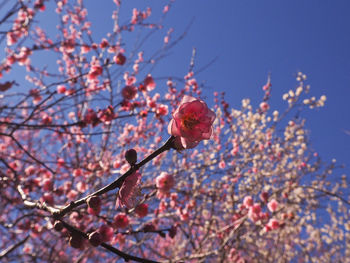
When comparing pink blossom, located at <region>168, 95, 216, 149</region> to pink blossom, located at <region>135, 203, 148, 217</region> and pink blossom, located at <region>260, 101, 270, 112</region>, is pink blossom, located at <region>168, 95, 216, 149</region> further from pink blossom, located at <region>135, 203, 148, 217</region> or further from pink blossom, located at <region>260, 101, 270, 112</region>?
pink blossom, located at <region>260, 101, 270, 112</region>

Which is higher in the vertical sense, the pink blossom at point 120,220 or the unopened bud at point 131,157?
the pink blossom at point 120,220

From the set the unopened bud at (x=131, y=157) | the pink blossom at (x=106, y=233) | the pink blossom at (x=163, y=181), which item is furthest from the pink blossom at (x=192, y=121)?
the pink blossom at (x=163, y=181)

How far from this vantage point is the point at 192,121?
42.1 inches

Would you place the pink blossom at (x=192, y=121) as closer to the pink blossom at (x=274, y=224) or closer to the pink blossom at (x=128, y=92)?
the pink blossom at (x=128, y=92)

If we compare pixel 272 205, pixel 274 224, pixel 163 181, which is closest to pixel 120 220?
pixel 163 181

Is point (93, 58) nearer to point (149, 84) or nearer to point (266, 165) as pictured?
point (149, 84)

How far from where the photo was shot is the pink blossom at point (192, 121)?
99cm

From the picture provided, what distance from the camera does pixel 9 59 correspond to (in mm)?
5383

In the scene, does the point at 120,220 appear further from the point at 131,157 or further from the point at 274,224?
the point at 274,224

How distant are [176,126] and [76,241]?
2.31 feet

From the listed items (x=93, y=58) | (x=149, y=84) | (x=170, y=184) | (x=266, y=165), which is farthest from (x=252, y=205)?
(x=93, y=58)

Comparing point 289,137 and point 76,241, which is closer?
point 76,241

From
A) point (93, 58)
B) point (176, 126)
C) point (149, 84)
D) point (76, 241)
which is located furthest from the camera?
point (93, 58)

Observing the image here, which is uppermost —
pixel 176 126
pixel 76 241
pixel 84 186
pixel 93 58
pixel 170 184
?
pixel 93 58
